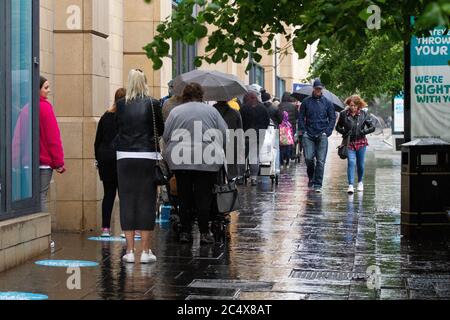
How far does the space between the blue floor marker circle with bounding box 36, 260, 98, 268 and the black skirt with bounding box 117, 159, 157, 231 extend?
56cm

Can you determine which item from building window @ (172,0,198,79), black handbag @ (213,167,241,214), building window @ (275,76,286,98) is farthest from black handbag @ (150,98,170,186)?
building window @ (275,76,286,98)

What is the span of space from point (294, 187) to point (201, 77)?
20.2 ft

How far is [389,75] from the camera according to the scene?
31031 millimetres

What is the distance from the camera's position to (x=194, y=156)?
36.7 ft

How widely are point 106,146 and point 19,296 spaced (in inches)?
157

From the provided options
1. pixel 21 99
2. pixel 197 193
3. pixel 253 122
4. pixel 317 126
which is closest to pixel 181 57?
pixel 253 122

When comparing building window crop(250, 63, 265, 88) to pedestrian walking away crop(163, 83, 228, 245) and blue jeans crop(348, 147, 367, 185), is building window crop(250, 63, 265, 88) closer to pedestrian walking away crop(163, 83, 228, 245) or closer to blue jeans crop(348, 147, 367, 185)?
blue jeans crop(348, 147, 367, 185)

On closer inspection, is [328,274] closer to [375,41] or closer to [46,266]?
[46,266]

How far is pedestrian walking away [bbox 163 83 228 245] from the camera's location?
36.7 feet

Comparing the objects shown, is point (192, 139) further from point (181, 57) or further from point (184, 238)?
point (181, 57)

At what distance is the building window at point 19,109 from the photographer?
991 cm

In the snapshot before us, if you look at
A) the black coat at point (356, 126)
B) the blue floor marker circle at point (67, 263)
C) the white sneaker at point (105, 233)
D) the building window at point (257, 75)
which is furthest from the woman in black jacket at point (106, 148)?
the building window at point (257, 75)

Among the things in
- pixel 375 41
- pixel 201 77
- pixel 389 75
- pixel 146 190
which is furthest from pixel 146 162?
pixel 389 75
